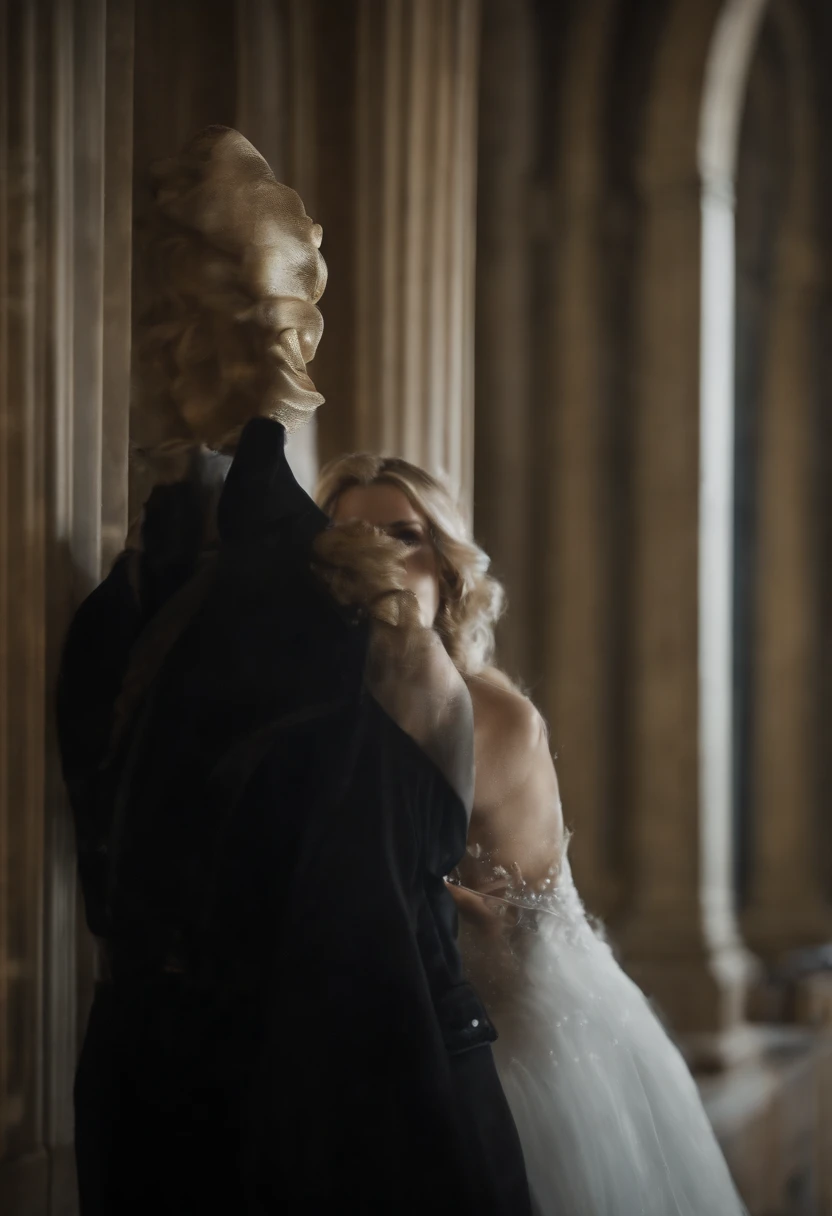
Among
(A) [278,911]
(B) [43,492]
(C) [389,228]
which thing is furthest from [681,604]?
(A) [278,911]

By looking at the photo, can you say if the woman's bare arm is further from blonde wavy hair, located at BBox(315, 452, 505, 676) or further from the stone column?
the stone column

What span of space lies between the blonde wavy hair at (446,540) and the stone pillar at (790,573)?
4.61 meters

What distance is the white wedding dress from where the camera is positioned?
78.1 inches

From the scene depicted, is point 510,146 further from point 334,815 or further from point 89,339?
point 334,815

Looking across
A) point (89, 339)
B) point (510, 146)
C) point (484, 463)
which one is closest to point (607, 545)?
point (484, 463)

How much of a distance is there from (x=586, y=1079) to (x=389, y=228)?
6.02ft

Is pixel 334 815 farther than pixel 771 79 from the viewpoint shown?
No

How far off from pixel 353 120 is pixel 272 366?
4.31 feet

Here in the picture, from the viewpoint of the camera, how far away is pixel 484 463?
17.5 feet

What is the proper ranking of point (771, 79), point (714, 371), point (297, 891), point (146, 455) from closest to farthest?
point (297, 891)
point (146, 455)
point (714, 371)
point (771, 79)

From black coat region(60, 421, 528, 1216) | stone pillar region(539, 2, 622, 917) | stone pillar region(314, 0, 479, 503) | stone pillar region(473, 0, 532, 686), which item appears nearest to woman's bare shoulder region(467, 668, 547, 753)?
black coat region(60, 421, 528, 1216)

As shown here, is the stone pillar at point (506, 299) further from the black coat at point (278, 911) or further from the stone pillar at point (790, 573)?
the black coat at point (278, 911)

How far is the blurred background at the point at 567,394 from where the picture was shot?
2037 mm

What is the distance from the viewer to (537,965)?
2102 mm
